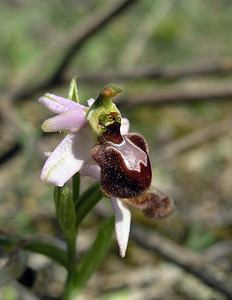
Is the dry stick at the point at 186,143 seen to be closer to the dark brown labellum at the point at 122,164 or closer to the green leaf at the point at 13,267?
the green leaf at the point at 13,267

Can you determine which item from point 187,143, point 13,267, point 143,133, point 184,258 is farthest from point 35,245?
point 143,133

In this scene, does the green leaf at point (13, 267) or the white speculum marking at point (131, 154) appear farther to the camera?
the green leaf at point (13, 267)

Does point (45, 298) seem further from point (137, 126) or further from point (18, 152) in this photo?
point (137, 126)

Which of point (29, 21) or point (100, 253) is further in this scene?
point (29, 21)

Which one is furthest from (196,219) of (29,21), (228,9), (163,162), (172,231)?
(228,9)

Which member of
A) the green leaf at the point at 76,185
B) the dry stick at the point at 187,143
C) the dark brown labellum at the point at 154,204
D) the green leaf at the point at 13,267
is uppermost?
the green leaf at the point at 76,185

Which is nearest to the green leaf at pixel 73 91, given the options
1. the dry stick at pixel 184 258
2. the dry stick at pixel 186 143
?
the dry stick at pixel 184 258
